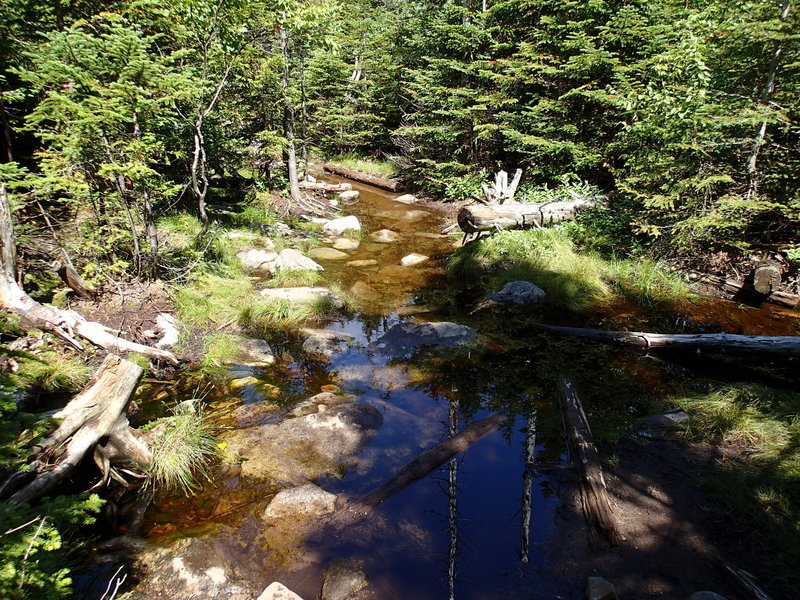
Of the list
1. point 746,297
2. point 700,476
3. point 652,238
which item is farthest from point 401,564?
point 652,238

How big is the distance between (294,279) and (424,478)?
588 centimetres

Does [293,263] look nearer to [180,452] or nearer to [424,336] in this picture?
[424,336]

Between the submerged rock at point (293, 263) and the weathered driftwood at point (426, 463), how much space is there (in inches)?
233

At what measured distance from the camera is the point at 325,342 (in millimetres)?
6797

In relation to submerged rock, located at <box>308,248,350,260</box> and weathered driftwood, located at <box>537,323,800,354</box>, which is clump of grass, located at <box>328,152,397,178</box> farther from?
weathered driftwood, located at <box>537,323,800,354</box>

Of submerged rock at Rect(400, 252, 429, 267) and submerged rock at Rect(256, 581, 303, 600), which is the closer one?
submerged rock at Rect(256, 581, 303, 600)

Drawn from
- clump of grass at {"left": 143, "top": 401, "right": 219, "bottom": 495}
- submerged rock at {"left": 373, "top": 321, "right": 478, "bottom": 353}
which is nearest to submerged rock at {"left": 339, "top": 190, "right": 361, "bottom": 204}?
submerged rock at {"left": 373, "top": 321, "right": 478, "bottom": 353}

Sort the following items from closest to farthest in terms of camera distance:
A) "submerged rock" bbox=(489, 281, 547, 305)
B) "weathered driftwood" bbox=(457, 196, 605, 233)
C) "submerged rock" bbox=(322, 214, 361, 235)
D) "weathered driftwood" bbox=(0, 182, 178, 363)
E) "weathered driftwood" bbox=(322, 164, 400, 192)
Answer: "weathered driftwood" bbox=(0, 182, 178, 363), "submerged rock" bbox=(489, 281, 547, 305), "weathered driftwood" bbox=(457, 196, 605, 233), "submerged rock" bbox=(322, 214, 361, 235), "weathered driftwood" bbox=(322, 164, 400, 192)

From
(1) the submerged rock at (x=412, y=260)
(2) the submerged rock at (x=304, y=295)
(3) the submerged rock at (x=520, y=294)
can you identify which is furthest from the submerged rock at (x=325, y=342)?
(1) the submerged rock at (x=412, y=260)

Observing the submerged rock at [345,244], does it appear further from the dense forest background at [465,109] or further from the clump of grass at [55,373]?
the clump of grass at [55,373]

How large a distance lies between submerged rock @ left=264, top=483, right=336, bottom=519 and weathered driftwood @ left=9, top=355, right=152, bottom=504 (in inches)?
53.6

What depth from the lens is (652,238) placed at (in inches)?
366

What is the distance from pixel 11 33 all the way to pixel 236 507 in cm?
803

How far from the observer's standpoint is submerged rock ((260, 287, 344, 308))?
7906 mm
